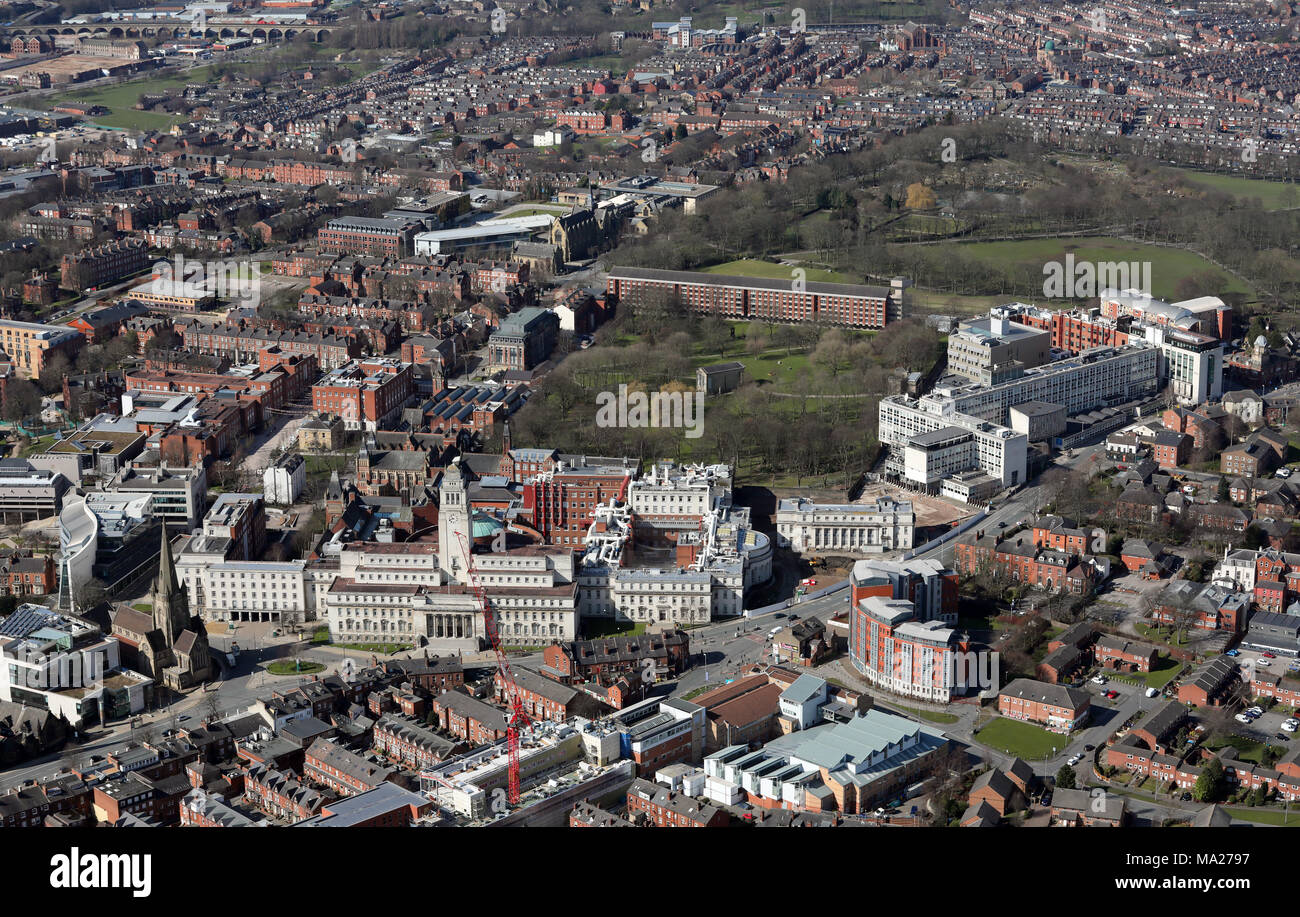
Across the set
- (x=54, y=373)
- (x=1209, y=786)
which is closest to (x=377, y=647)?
(x=1209, y=786)

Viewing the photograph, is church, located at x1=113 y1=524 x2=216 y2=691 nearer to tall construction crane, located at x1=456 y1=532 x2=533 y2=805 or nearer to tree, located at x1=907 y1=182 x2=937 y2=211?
tall construction crane, located at x1=456 y1=532 x2=533 y2=805

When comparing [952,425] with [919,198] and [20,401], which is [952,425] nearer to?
[20,401]

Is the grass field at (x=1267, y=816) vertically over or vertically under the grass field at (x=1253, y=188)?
under

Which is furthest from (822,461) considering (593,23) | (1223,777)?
(593,23)

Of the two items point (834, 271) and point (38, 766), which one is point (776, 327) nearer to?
point (834, 271)

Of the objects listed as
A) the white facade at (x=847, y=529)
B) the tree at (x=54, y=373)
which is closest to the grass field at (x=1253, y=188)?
the white facade at (x=847, y=529)
